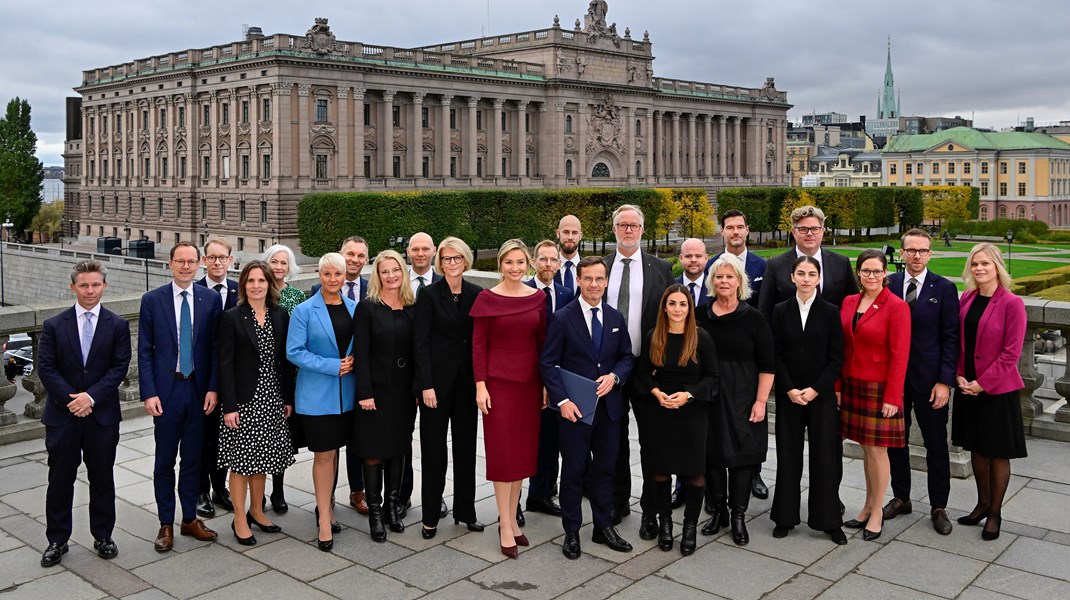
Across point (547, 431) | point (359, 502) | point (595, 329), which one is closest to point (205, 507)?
point (359, 502)

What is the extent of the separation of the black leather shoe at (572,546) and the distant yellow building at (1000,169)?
153m

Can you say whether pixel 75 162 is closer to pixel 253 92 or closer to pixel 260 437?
pixel 253 92

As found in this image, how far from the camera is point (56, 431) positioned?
335 inches

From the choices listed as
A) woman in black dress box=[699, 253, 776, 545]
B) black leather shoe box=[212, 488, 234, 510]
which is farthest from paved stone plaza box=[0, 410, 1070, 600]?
woman in black dress box=[699, 253, 776, 545]

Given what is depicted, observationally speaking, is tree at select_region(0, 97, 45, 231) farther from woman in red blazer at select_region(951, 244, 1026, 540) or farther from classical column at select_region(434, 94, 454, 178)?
woman in red blazer at select_region(951, 244, 1026, 540)

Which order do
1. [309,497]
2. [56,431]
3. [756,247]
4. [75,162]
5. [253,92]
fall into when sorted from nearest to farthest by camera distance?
[56,431], [309,497], [253,92], [756,247], [75,162]

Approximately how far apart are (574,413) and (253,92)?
7326 centimetres

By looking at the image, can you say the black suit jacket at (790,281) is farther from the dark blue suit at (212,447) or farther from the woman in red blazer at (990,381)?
the dark blue suit at (212,447)

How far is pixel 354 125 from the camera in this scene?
7975 centimetres

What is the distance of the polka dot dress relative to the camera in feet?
28.9

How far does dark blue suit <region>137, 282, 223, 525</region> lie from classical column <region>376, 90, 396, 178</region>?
7434 cm

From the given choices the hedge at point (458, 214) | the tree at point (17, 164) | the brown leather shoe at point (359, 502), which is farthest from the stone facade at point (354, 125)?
the brown leather shoe at point (359, 502)

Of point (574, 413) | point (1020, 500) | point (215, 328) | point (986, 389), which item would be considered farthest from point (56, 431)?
point (1020, 500)

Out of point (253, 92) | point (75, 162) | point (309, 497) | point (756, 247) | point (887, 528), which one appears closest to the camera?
point (887, 528)
